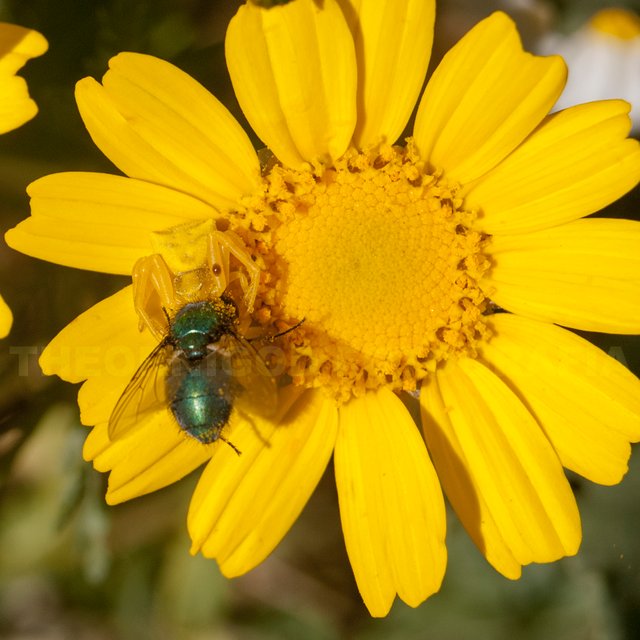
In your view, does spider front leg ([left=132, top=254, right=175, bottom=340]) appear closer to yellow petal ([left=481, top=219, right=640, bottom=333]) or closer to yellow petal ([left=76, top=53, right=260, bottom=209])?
yellow petal ([left=76, top=53, right=260, bottom=209])

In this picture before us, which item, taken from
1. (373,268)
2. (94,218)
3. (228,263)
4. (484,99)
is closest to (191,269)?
(228,263)

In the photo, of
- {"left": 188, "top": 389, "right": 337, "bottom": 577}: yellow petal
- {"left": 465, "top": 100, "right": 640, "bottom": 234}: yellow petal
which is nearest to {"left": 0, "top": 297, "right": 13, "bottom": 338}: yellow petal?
{"left": 188, "top": 389, "right": 337, "bottom": 577}: yellow petal

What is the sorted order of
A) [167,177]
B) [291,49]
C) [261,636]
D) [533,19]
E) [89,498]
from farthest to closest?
[261,636]
[533,19]
[89,498]
[167,177]
[291,49]

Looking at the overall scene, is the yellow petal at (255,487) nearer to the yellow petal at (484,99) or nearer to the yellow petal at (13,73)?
the yellow petal at (484,99)

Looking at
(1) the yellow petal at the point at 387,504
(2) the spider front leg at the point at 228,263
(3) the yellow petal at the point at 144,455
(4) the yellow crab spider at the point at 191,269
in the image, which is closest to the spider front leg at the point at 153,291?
(4) the yellow crab spider at the point at 191,269

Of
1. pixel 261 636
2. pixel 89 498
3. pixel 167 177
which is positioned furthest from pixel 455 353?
A: pixel 261 636

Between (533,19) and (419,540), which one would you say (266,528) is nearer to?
(419,540)

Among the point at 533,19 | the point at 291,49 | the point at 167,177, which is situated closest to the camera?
the point at 291,49
